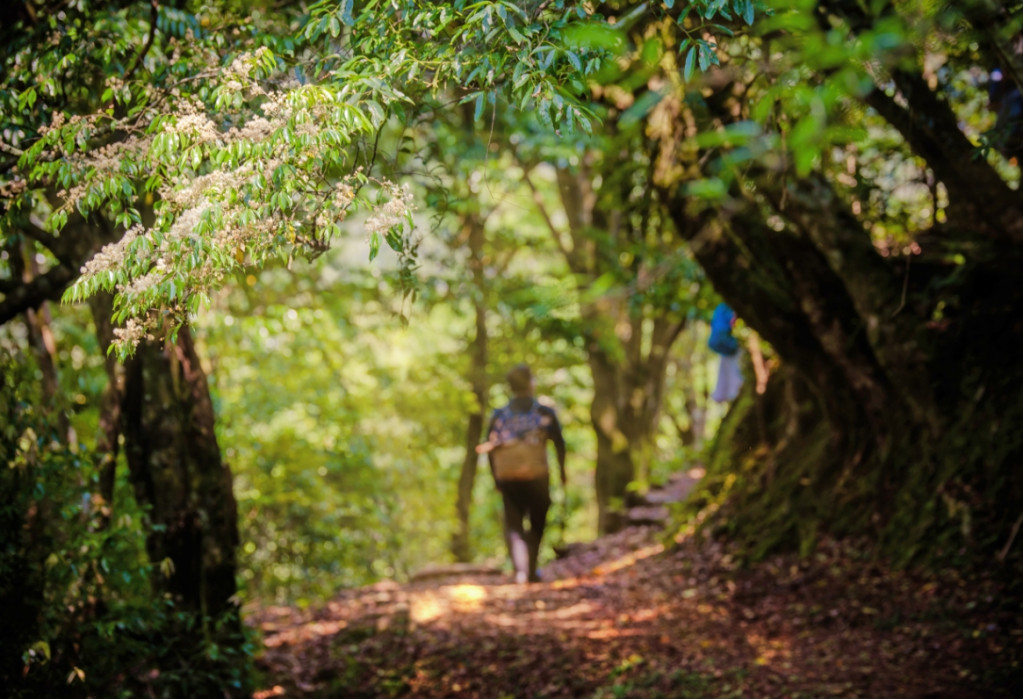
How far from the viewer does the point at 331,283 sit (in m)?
15.8

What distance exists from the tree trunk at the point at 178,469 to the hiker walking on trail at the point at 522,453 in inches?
131

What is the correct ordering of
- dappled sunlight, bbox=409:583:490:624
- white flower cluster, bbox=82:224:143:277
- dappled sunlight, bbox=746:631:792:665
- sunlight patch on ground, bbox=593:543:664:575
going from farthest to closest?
sunlight patch on ground, bbox=593:543:664:575
dappled sunlight, bbox=409:583:490:624
dappled sunlight, bbox=746:631:792:665
white flower cluster, bbox=82:224:143:277

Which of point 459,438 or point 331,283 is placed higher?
→ point 331,283

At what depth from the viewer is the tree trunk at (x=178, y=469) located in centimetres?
630

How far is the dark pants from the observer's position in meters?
9.37

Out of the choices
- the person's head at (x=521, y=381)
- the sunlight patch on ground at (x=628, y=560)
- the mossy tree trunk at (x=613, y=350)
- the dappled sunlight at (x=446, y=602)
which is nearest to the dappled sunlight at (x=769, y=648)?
the dappled sunlight at (x=446, y=602)

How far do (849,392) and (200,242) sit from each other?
648 cm

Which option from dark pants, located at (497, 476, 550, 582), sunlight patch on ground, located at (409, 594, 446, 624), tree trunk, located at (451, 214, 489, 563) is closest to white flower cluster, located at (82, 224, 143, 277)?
sunlight patch on ground, located at (409, 594, 446, 624)

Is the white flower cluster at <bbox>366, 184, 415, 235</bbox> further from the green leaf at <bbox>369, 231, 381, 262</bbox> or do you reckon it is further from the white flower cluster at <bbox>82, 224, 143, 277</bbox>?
the white flower cluster at <bbox>82, 224, 143, 277</bbox>

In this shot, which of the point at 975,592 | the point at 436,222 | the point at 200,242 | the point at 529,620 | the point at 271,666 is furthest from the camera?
the point at 529,620

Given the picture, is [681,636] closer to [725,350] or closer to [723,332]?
[723,332]

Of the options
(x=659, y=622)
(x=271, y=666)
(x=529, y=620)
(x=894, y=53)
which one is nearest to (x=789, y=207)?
(x=659, y=622)

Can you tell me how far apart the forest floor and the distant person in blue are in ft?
8.20

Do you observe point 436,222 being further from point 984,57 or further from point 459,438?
point 459,438
